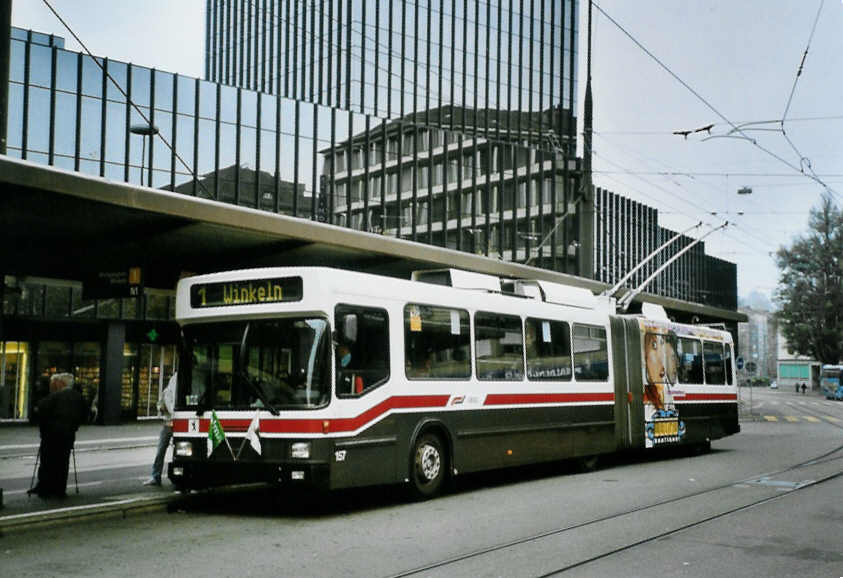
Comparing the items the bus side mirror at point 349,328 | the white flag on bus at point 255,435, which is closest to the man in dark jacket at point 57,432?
the white flag on bus at point 255,435

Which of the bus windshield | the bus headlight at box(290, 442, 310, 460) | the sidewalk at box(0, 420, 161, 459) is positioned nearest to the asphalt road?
the bus headlight at box(290, 442, 310, 460)

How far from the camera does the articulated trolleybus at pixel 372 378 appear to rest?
10617mm

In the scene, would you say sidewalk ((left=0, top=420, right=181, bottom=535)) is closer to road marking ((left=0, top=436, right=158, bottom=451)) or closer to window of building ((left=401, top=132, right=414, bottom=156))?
road marking ((left=0, top=436, right=158, bottom=451))

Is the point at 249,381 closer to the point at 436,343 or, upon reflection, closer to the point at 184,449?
the point at 184,449

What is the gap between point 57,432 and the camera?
1165 centimetres

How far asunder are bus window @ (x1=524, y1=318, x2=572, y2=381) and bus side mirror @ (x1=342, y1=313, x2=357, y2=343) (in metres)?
4.20

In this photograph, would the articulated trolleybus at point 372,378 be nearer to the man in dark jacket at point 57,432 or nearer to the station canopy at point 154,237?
the man in dark jacket at point 57,432

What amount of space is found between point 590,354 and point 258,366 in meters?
7.23

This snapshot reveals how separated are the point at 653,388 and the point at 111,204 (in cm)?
1091

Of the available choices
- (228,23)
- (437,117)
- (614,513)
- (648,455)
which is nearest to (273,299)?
(614,513)

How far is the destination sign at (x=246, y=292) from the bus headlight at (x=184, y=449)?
5.35ft

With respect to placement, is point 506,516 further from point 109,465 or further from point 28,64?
point 28,64

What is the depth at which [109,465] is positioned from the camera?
17.3 meters

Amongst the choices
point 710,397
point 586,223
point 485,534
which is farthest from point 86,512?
point 586,223
